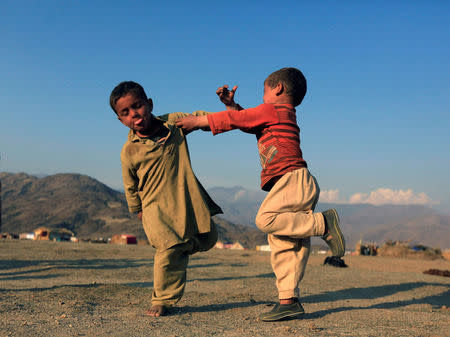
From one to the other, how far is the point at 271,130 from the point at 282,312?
1.47m

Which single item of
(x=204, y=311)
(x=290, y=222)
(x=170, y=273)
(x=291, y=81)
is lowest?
(x=204, y=311)

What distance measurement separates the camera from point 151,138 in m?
3.65

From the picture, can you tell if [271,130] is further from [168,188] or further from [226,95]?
[168,188]

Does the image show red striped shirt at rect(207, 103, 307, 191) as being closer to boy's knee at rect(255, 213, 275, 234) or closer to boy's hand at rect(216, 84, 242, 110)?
boy's knee at rect(255, 213, 275, 234)

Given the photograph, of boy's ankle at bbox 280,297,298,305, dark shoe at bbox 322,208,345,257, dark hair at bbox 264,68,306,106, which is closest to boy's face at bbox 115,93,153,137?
dark hair at bbox 264,68,306,106

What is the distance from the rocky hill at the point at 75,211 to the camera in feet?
117

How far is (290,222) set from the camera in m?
3.23

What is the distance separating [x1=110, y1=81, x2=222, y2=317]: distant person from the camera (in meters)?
3.54

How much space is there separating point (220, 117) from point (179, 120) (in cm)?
45

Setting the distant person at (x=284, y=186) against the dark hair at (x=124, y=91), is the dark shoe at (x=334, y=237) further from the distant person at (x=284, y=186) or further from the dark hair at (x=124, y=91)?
the dark hair at (x=124, y=91)

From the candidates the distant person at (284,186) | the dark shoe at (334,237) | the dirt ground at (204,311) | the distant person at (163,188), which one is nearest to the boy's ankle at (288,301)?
the distant person at (284,186)

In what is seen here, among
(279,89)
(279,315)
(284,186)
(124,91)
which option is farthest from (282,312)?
(124,91)

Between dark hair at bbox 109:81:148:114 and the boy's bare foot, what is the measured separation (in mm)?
1703

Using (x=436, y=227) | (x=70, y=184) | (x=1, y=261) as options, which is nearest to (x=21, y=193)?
(x=70, y=184)
